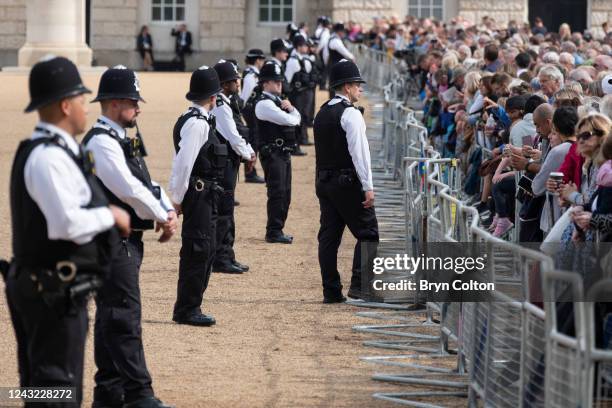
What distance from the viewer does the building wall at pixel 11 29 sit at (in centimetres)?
4484

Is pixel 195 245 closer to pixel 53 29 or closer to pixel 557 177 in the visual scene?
pixel 557 177

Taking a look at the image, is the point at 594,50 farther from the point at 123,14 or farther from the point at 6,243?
the point at 123,14

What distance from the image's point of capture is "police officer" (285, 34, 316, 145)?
80.3 feet

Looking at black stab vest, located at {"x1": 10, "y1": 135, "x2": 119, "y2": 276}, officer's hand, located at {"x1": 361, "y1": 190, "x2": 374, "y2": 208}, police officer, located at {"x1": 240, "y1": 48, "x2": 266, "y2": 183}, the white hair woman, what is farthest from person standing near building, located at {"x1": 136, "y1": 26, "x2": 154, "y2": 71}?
black stab vest, located at {"x1": 10, "y1": 135, "x2": 119, "y2": 276}

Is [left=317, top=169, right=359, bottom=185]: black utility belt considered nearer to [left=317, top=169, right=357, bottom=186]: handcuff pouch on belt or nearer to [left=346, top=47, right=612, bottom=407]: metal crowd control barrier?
[left=317, top=169, right=357, bottom=186]: handcuff pouch on belt

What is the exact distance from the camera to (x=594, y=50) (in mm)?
20953

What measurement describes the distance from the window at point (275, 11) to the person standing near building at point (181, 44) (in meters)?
2.35

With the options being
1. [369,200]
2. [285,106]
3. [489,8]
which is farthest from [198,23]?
[369,200]

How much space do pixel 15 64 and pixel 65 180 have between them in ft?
129

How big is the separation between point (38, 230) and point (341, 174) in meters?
5.36

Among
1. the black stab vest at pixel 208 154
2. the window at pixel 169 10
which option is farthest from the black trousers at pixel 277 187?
the window at pixel 169 10

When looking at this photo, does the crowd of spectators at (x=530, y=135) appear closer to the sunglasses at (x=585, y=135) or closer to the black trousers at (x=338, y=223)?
the sunglasses at (x=585, y=135)

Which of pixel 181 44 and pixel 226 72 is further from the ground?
pixel 226 72

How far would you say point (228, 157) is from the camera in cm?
1300
